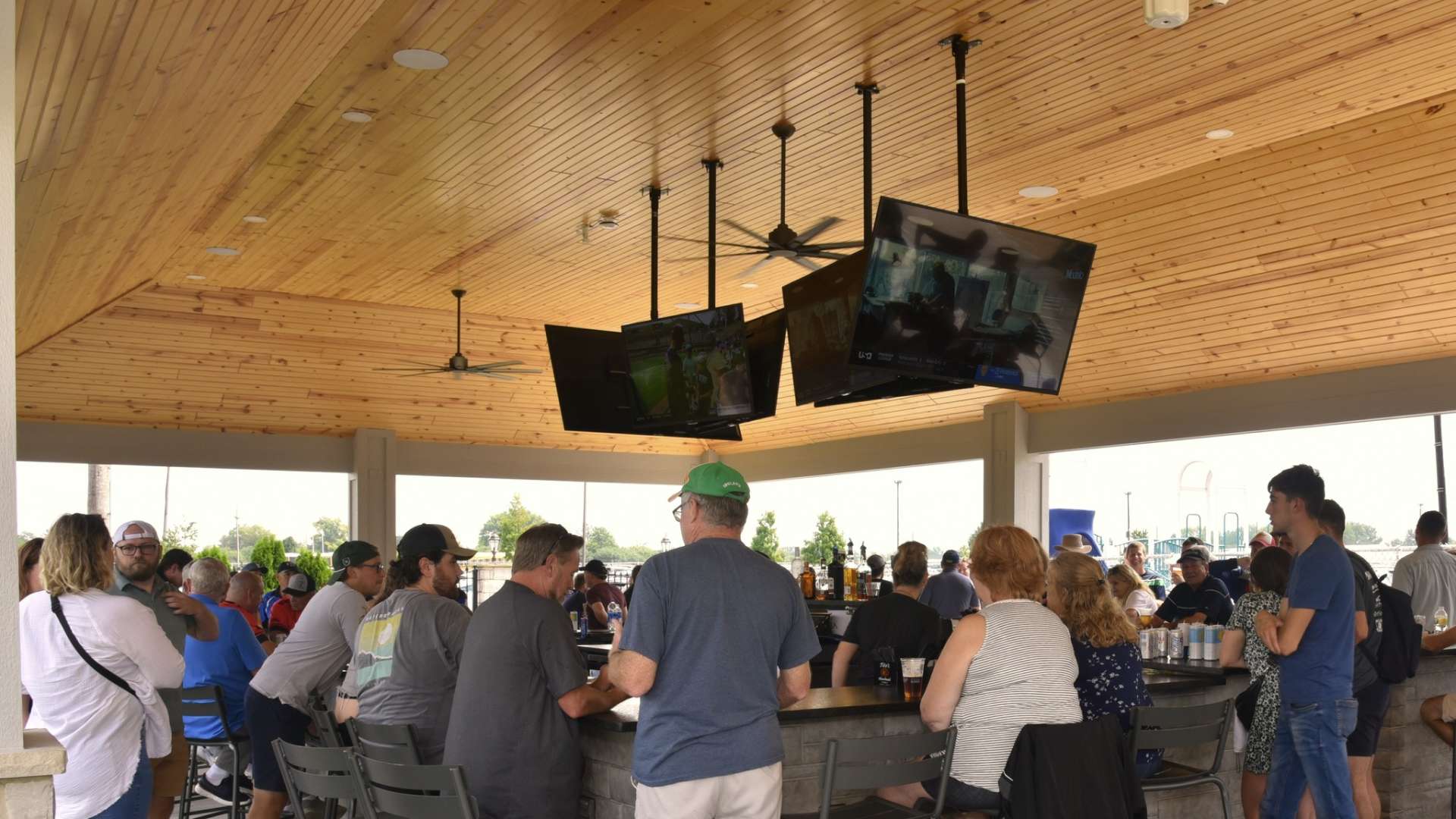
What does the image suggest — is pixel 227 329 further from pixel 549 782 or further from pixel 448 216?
pixel 549 782

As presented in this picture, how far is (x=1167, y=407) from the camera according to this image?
39.2 feet

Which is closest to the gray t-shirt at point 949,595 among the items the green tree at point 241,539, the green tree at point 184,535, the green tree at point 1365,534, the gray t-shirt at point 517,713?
the gray t-shirt at point 517,713

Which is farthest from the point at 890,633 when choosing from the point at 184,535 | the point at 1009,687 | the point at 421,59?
the point at 184,535

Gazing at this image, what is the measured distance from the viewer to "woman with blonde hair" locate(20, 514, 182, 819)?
3369mm

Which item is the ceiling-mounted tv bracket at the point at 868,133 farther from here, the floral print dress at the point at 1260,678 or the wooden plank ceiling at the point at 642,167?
the floral print dress at the point at 1260,678

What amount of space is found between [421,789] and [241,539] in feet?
43.8

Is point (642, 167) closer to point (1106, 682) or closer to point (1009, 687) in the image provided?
point (1106, 682)

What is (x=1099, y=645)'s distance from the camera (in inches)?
159

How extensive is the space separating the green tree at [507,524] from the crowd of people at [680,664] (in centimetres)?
1309

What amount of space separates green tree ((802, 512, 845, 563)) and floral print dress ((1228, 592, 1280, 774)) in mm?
13796

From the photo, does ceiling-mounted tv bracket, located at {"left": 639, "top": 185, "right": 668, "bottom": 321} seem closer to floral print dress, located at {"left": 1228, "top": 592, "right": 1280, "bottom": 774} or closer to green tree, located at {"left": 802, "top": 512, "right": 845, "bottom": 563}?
floral print dress, located at {"left": 1228, "top": 592, "right": 1280, "bottom": 774}

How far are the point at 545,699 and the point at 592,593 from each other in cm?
654

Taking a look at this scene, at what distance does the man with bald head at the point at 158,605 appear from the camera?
453cm

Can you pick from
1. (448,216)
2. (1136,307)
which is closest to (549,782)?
(448,216)
